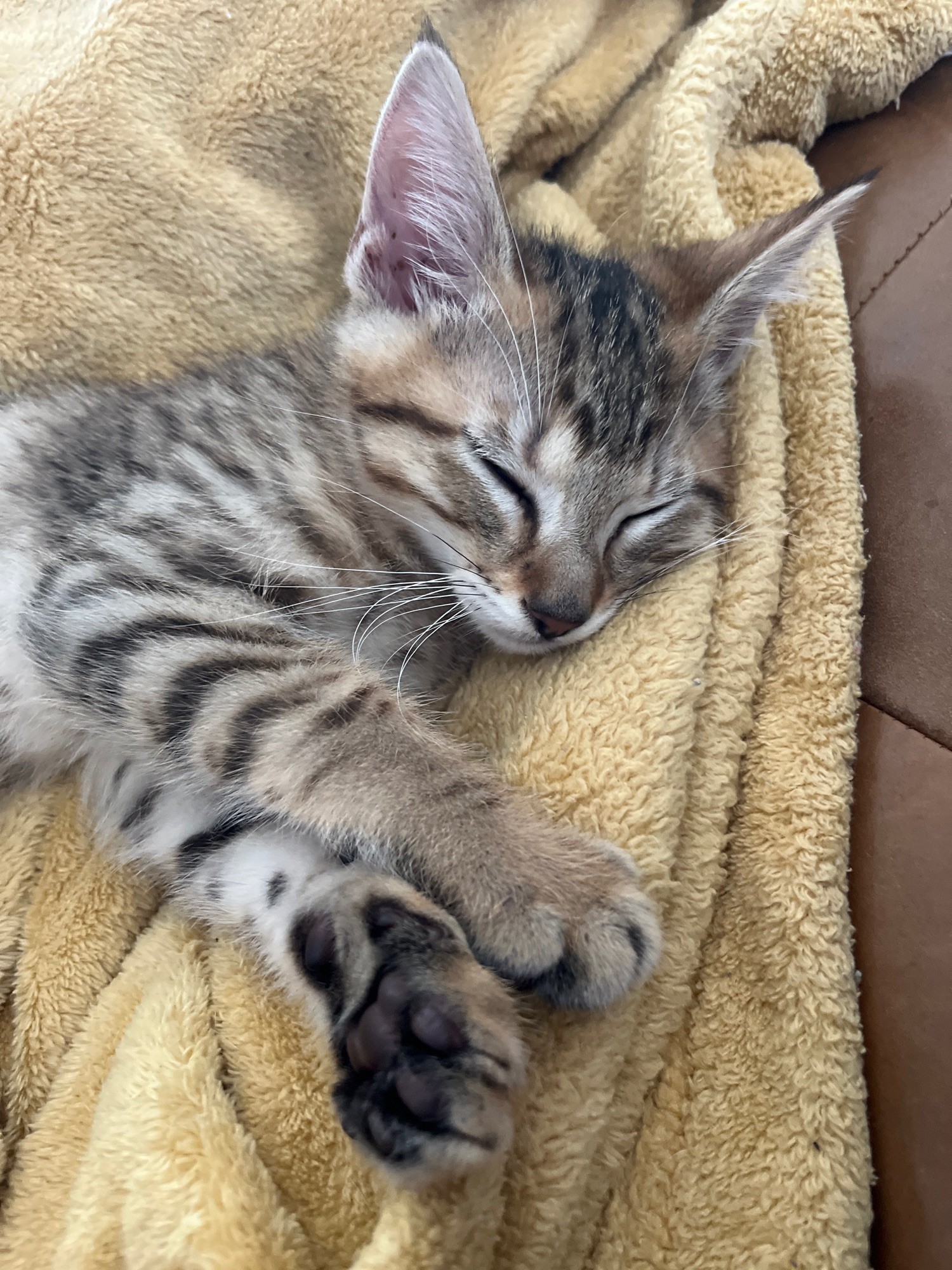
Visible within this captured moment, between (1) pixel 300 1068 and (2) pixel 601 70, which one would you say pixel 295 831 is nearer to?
(1) pixel 300 1068

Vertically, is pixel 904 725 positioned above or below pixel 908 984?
above

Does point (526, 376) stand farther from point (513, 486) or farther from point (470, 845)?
point (470, 845)

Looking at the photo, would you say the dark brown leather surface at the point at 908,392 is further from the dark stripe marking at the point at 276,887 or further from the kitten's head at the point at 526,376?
the dark stripe marking at the point at 276,887

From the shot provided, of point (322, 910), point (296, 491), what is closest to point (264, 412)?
point (296, 491)

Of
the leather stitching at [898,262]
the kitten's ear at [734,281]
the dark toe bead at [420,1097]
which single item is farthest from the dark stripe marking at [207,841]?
the leather stitching at [898,262]

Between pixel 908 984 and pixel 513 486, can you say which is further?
pixel 513 486

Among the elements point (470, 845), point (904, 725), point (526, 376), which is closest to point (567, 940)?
point (470, 845)

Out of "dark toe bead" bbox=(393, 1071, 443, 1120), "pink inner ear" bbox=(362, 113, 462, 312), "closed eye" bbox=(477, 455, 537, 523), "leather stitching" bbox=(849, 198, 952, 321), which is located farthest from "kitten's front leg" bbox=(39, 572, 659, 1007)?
"leather stitching" bbox=(849, 198, 952, 321)
